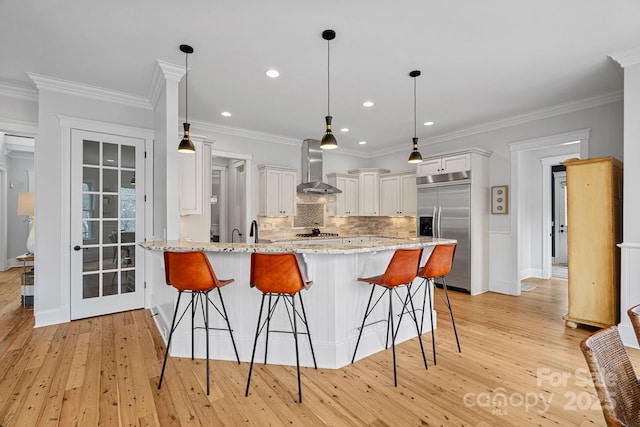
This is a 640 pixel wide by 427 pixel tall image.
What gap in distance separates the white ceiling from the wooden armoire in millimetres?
1097

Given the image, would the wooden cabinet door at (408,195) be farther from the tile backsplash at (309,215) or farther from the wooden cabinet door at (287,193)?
the wooden cabinet door at (287,193)

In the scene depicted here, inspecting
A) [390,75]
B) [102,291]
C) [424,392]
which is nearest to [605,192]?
[390,75]

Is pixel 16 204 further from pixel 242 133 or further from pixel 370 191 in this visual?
pixel 370 191

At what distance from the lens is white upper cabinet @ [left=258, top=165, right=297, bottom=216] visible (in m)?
5.79

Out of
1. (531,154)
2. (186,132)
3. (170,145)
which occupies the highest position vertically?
(531,154)

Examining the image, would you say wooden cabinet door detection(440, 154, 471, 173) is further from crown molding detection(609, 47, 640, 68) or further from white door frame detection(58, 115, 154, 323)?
white door frame detection(58, 115, 154, 323)

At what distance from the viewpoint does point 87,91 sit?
3.77 metres

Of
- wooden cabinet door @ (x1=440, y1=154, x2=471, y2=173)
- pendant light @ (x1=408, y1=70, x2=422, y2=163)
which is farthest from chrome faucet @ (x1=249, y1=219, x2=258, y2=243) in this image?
wooden cabinet door @ (x1=440, y1=154, x2=471, y2=173)

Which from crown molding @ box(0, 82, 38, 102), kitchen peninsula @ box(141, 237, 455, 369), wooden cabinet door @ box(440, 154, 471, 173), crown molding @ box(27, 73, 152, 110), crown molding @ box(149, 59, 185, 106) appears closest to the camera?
kitchen peninsula @ box(141, 237, 455, 369)

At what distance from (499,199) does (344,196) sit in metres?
2.91

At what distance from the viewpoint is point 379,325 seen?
3014 millimetres

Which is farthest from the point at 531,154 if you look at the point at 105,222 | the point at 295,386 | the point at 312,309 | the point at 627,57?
the point at 105,222

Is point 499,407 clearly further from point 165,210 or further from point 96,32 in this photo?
point 96,32

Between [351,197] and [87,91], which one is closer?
[87,91]
